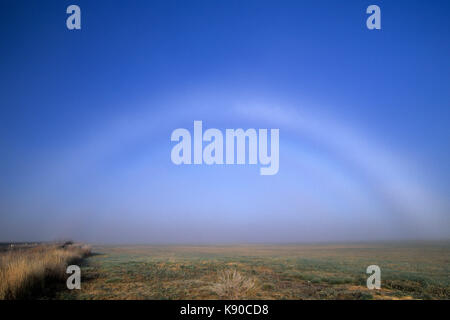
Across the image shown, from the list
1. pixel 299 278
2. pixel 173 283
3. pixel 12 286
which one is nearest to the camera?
pixel 12 286

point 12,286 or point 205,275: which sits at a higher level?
point 12,286

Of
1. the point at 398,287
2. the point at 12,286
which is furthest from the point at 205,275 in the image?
the point at 398,287

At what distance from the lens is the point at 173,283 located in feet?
36.5
